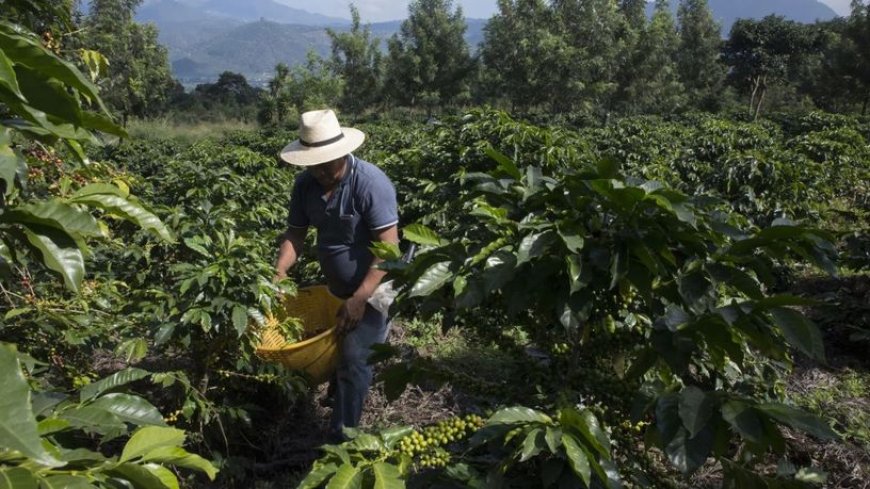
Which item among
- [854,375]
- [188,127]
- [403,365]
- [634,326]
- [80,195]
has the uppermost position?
[80,195]

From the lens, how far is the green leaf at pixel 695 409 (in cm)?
129

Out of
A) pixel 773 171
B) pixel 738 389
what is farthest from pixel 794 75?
pixel 738 389

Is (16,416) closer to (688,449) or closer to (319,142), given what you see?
(688,449)

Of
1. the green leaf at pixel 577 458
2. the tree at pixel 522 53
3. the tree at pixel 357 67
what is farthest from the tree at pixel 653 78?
the green leaf at pixel 577 458

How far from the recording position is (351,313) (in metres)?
2.92

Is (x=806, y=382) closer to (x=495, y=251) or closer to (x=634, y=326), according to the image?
(x=634, y=326)

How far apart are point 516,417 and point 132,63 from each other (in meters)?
30.8

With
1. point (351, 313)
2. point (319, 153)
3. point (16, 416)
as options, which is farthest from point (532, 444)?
point (319, 153)

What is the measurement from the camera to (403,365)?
1912 millimetres

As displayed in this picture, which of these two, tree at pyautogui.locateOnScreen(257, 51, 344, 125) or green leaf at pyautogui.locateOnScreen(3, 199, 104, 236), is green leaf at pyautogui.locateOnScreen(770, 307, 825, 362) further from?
tree at pyautogui.locateOnScreen(257, 51, 344, 125)

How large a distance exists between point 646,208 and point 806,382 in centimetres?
304

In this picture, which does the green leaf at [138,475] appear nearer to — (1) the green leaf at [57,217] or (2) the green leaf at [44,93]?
(1) the green leaf at [57,217]

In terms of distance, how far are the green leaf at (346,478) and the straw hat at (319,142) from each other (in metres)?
1.71

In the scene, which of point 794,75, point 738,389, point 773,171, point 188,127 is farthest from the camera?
point 794,75
